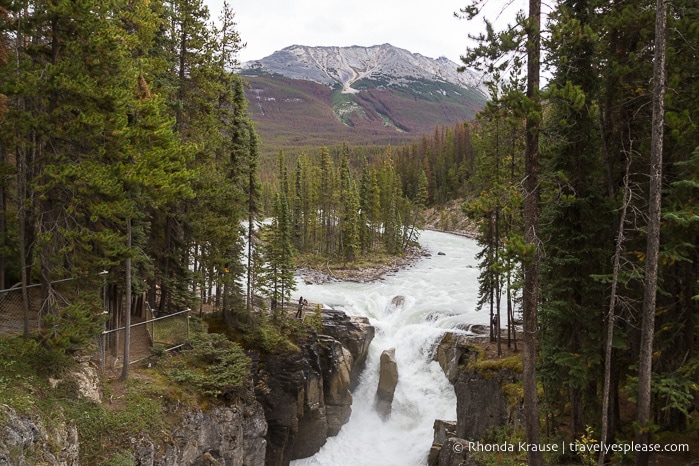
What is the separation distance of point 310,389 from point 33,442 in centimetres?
1595

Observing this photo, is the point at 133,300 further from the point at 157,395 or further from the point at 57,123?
the point at 57,123

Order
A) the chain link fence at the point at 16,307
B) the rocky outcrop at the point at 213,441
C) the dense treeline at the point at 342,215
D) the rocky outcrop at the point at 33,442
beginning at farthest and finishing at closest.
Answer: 1. the dense treeline at the point at 342,215
2. the rocky outcrop at the point at 213,441
3. the chain link fence at the point at 16,307
4. the rocky outcrop at the point at 33,442

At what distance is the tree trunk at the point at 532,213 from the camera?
29.8 feet

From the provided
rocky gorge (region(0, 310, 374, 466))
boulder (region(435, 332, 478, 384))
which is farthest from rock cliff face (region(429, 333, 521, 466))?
rocky gorge (region(0, 310, 374, 466))

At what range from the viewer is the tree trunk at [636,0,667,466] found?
373 inches

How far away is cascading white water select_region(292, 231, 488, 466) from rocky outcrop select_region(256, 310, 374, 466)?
104 centimetres

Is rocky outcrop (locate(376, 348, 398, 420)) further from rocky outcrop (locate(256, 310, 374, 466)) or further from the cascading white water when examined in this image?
rocky outcrop (locate(256, 310, 374, 466))

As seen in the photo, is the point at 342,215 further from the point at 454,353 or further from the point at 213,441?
the point at 213,441

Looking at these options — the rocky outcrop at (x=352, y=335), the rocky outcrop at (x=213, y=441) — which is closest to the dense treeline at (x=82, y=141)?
the rocky outcrop at (x=213, y=441)

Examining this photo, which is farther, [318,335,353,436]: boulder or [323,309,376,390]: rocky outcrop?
[323,309,376,390]: rocky outcrop

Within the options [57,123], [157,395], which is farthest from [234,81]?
[157,395]

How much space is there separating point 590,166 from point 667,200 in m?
2.33

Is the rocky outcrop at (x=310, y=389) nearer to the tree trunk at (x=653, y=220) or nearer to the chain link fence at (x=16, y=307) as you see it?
the chain link fence at (x=16, y=307)

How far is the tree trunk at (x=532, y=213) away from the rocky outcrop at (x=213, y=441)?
1125 cm
